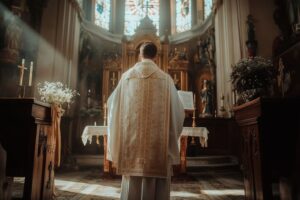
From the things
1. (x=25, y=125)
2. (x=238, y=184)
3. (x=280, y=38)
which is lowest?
(x=238, y=184)

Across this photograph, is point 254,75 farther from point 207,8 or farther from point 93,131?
point 207,8

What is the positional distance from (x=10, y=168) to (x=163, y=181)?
1.55 metres

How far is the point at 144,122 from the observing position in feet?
9.64

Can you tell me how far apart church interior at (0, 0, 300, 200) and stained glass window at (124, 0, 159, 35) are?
6 cm

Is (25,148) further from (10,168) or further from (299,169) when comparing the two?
(299,169)

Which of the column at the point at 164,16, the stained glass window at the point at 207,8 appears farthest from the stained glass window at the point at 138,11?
the stained glass window at the point at 207,8

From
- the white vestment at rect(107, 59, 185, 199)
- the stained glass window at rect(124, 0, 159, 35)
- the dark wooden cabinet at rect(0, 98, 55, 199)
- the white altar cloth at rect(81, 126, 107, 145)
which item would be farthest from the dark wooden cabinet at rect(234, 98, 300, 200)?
the stained glass window at rect(124, 0, 159, 35)

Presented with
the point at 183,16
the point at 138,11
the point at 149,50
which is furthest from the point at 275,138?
the point at 138,11

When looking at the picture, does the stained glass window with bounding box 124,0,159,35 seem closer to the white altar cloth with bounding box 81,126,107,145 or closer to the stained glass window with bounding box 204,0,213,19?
the stained glass window with bounding box 204,0,213,19

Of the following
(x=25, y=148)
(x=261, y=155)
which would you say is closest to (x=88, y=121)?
(x=25, y=148)

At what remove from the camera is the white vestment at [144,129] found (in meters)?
2.79

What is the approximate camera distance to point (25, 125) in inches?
114

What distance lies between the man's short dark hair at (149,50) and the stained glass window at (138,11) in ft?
38.9

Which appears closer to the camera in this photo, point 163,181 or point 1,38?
point 163,181
